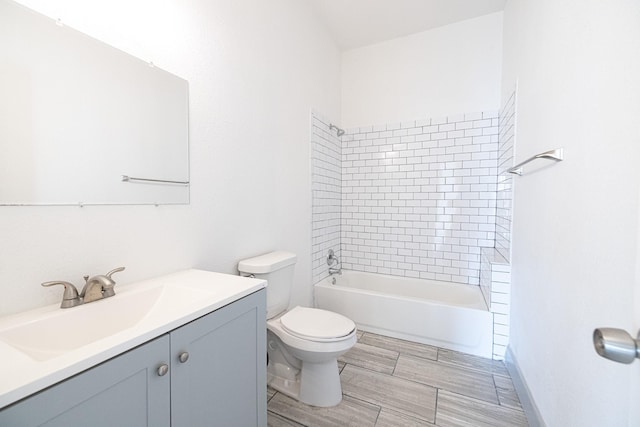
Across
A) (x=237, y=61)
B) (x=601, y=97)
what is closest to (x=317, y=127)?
(x=237, y=61)

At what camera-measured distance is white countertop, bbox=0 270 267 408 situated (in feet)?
1.76

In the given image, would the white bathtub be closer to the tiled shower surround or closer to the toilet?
the tiled shower surround

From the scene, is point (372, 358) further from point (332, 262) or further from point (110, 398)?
point (110, 398)

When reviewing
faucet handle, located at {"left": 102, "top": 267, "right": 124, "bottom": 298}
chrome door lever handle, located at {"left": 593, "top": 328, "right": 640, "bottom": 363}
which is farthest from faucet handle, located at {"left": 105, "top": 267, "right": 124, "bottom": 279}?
chrome door lever handle, located at {"left": 593, "top": 328, "right": 640, "bottom": 363}

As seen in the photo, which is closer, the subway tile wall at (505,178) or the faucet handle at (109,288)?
the faucet handle at (109,288)

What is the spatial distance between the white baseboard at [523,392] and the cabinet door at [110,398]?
1.68 m

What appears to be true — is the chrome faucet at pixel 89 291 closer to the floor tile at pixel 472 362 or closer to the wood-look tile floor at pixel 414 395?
the wood-look tile floor at pixel 414 395

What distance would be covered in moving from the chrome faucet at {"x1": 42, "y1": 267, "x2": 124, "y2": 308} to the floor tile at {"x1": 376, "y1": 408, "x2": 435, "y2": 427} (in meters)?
1.46

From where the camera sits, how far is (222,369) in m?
0.97

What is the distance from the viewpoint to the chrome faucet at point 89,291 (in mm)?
887

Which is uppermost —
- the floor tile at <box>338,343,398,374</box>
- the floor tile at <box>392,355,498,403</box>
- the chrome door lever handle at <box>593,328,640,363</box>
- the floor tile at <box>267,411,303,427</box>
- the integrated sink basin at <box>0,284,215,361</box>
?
the chrome door lever handle at <box>593,328,640,363</box>

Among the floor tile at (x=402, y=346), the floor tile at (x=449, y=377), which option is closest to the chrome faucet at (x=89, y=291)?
the floor tile at (x=449, y=377)

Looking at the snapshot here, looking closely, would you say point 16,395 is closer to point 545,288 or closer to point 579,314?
point 579,314

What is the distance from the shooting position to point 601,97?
86 cm
